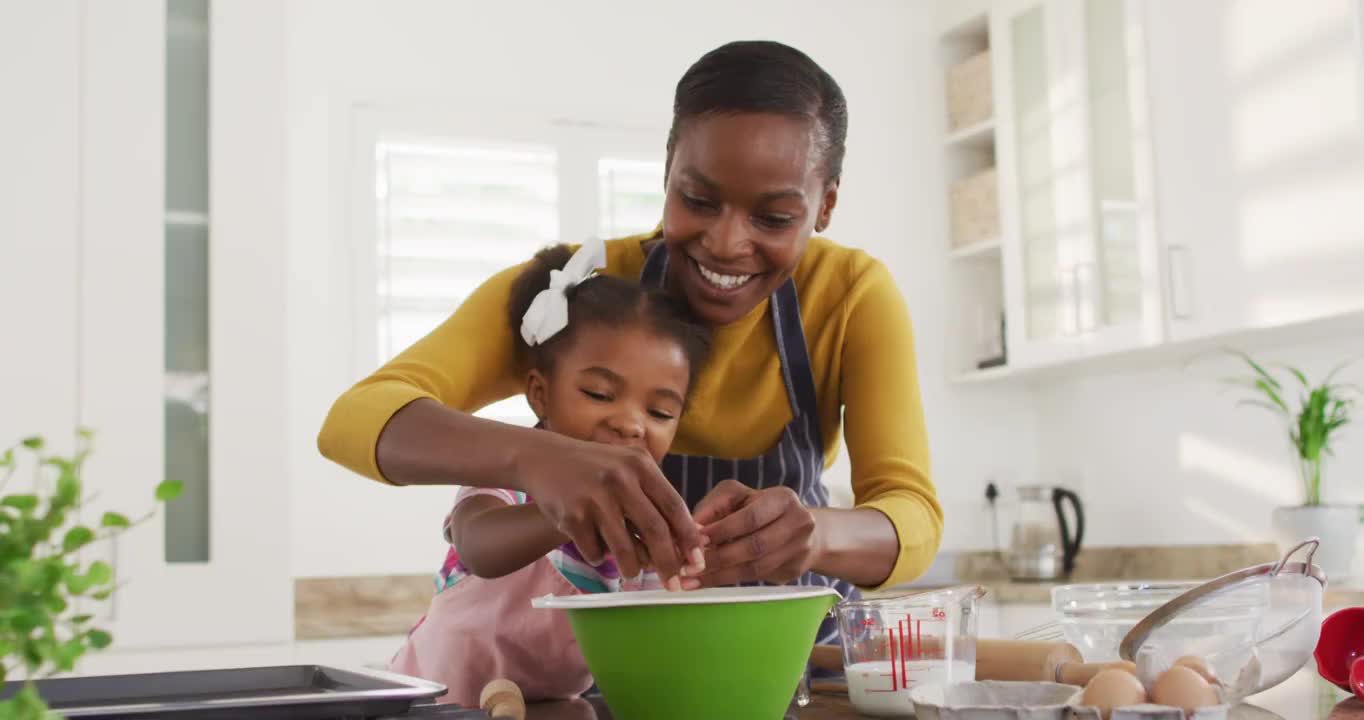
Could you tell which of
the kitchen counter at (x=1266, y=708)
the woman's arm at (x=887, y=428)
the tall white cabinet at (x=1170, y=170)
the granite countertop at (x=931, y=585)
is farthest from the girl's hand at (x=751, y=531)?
the granite countertop at (x=931, y=585)

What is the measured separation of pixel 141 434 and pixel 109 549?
0.22 metres

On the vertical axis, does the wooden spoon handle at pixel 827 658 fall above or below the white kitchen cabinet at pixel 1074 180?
below

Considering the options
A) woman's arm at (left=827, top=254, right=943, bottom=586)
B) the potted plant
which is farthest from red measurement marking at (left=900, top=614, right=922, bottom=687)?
the potted plant

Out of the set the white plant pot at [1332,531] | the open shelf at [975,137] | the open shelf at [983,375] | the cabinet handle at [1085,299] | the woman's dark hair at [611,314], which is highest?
the open shelf at [975,137]

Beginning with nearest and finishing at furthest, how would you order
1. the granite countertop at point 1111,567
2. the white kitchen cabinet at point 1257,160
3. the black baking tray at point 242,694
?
the black baking tray at point 242,694 < the white kitchen cabinet at point 1257,160 < the granite countertop at point 1111,567

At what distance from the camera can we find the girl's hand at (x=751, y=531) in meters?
0.90

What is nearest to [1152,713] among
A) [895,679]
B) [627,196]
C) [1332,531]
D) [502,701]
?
[895,679]

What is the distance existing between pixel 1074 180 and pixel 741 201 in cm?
241

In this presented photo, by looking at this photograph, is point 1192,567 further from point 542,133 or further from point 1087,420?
point 542,133

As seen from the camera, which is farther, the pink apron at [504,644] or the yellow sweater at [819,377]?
the yellow sweater at [819,377]

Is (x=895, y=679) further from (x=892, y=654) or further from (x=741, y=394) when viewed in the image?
(x=741, y=394)

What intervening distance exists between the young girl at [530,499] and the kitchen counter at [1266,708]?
0.07 m

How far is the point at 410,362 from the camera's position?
1262 mm

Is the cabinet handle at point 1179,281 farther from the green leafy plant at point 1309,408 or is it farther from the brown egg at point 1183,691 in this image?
the brown egg at point 1183,691
